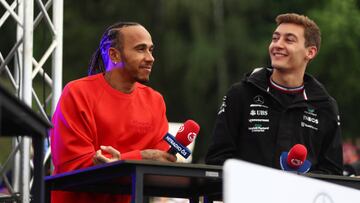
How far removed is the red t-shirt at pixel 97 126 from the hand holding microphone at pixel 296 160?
2.81ft

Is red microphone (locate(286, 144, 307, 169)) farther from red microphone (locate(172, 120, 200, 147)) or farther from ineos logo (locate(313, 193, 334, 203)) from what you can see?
ineos logo (locate(313, 193, 334, 203))

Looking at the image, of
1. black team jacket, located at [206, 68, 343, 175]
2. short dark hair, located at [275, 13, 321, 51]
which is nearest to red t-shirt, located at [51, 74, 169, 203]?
black team jacket, located at [206, 68, 343, 175]

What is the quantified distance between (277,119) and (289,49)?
631 mm

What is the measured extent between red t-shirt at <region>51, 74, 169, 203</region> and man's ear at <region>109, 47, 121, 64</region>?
0.18 meters

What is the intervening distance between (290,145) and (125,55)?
1.26m

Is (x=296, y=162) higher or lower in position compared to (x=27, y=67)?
lower

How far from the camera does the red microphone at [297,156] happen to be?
7.14 metres

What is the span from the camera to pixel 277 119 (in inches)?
330

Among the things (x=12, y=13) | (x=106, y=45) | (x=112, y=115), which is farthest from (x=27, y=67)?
(x=112, y=115)

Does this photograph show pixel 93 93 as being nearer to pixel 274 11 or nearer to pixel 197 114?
pixel 274 11

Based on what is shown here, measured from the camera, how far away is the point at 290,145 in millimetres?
8273

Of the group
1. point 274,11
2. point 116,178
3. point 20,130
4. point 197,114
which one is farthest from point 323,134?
point 197,114

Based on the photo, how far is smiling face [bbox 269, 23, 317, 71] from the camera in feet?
28.6

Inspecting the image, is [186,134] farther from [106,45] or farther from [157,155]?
[106,45]
